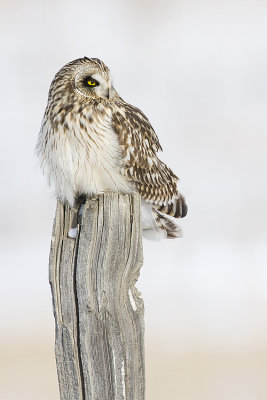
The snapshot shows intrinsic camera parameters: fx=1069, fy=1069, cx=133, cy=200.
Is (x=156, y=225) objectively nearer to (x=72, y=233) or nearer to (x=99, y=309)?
(x=72, y=233)

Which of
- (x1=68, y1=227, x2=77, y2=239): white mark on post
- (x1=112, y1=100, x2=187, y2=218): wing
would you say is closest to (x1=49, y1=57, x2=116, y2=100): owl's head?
(x1=112, y1=100, x2=187, y2=218): wing

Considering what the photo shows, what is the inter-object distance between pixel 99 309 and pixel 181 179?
32.7 feet

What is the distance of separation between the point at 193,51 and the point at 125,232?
13.8 meters

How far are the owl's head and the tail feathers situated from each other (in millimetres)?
664

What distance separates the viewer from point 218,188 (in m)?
14.5

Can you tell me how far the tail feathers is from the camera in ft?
19.4

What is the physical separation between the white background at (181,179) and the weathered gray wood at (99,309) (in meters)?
3.80

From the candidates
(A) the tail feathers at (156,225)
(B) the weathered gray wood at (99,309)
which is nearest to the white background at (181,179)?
(A) the tail feathers at (156,225)

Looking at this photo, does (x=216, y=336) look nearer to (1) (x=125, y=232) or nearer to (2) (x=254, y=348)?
(2) (x=254, y=348)

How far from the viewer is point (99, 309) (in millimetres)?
4211

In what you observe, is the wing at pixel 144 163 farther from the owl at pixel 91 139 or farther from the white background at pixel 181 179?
the white background at pixel 181 179

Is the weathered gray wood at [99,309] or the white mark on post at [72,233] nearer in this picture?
the weathered gray wood at [99,309]

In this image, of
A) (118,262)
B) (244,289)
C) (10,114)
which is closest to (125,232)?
(118,262)

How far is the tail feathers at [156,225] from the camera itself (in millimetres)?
5898
